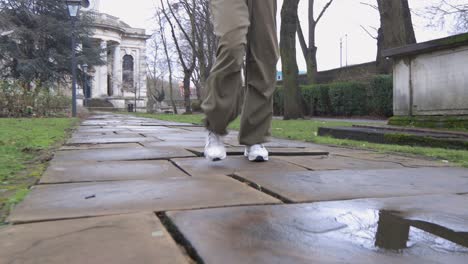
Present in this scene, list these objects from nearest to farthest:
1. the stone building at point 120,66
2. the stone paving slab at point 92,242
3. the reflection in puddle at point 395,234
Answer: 1. the stone paving slab at point 92,242
2. the reflection in puddle at point 395,234
3. the stone building at point 120,66

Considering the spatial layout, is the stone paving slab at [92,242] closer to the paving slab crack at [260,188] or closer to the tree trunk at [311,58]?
the paving slab crack at [260,188]

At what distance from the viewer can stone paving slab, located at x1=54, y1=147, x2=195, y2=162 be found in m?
3.35

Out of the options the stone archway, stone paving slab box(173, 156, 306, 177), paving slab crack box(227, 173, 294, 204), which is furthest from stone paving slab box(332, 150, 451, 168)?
the stone archway

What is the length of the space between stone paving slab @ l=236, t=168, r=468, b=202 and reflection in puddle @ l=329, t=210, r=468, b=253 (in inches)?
14.0

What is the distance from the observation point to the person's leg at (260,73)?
9.91 feet

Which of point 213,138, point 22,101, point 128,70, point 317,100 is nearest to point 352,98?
point 317,100

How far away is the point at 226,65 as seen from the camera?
2896 millimetres

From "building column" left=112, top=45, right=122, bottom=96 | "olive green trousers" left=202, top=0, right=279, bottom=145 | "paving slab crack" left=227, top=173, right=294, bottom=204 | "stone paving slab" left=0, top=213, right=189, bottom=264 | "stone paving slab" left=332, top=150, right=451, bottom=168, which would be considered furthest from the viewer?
"building column" left=112, top=45, right=122, bottom=96

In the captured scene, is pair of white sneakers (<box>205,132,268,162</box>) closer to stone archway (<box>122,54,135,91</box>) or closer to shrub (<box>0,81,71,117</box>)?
shrub (<box>0,81,71,117</box>)

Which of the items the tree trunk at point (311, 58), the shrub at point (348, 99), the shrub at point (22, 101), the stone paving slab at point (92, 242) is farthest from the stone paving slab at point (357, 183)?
the tree trunk at point (311, 58)

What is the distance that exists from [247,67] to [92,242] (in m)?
2.05

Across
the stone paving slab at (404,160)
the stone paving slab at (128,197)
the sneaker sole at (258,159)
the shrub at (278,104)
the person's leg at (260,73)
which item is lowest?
the stone paving slab at (128,197)

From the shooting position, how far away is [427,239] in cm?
137

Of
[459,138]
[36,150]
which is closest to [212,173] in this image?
[36,150]
